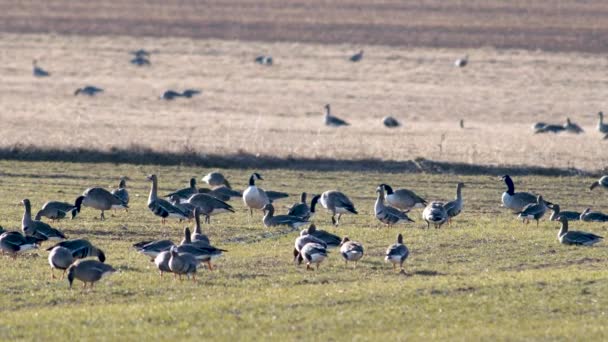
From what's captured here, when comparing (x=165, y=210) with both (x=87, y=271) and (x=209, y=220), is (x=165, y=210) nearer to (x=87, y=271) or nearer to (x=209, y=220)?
(x=209, y=220)

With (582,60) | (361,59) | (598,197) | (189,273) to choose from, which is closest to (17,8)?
(361,59)

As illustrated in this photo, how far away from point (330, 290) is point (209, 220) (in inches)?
365

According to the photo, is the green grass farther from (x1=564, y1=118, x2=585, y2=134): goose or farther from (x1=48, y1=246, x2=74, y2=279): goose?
(x1=564, y1=118, x2=585, y2=134): goose

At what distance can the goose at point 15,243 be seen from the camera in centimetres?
1852

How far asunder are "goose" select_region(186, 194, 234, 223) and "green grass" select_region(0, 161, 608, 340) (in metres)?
0.36

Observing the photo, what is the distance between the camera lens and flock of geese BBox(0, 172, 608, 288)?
16.9 m

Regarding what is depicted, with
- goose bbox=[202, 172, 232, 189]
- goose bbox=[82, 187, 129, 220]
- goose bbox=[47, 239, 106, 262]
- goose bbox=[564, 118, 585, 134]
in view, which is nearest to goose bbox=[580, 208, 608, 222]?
goose bbox=[82, 187, 129, 220]

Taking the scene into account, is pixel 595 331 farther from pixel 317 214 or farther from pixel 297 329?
pixel 317 214

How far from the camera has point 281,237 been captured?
73.6ft

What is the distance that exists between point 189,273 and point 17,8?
277 feet

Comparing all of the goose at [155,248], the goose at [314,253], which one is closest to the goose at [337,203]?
the goose at [314,253]

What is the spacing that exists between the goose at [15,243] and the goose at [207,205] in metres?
5.62

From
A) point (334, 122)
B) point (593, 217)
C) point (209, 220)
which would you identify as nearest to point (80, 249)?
point (209, 220)

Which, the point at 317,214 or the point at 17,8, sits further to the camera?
the point at 17,8
